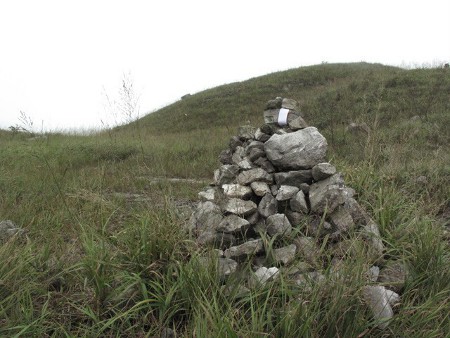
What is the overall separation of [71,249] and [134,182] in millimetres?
2739

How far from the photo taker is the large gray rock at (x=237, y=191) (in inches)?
117

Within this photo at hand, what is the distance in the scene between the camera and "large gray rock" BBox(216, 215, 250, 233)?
2578 mm

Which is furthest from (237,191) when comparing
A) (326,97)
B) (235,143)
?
(326,97)

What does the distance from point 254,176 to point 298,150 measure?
0.54 m

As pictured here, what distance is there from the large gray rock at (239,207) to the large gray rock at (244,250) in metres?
0.33

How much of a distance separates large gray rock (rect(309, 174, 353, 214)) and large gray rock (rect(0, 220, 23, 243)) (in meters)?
2.55

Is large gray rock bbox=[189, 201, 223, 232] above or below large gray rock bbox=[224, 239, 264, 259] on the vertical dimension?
above

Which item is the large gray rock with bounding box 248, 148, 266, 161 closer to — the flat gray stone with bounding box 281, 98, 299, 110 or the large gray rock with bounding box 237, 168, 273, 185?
the large gray rock with bounding box 237, 168, 273, 185

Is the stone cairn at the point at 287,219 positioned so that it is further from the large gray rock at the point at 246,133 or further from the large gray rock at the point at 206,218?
the large gray rock at the point at 246,133

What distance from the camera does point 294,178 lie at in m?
3.12

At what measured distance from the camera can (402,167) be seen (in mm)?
4602

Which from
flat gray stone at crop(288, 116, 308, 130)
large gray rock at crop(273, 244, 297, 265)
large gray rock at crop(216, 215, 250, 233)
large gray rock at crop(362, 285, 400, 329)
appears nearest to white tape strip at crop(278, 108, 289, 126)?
flat gray stone at crop(288, 116, 308, 130)

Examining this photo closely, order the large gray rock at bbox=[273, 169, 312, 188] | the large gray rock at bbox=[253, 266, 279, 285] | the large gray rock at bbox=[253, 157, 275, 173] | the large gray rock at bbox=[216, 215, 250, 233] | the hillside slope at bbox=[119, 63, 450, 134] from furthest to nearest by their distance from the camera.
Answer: the hillside slope at bbox=[119, 63, 450, 134] < the large gray rock at bbox=[253, 157, 275, 173] < the large gray rock at bbox=[273, 169, 312, 188] < the large gray rock at bbox=[216, 215, 250, 233] < the large gray rock at bbox=[253, 266, 279, 285]

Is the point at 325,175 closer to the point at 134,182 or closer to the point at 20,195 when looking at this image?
the point at 134,182
